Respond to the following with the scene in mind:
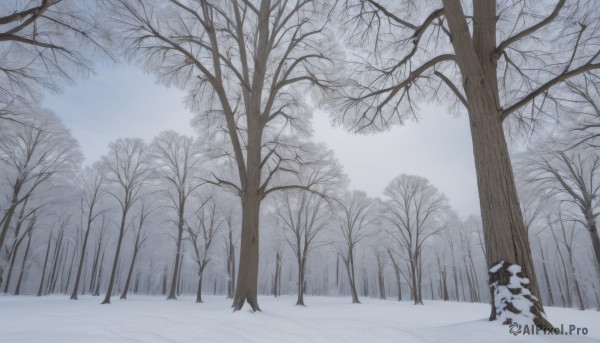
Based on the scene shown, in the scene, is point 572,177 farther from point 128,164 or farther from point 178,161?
point 128,164

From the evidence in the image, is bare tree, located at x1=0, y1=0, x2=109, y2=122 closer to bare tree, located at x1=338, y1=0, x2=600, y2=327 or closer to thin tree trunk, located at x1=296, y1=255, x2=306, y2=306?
bare tree, located at x1=338, y1=0, x2=600, y2=327

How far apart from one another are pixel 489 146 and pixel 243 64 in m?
6.47

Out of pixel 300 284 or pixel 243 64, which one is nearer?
pixel 243 64

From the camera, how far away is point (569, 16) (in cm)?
506

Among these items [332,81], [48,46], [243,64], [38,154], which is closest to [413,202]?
[332,81]

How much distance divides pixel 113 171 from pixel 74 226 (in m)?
20.4

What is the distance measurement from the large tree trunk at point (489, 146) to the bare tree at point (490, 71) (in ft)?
0.04

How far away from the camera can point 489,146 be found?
12.9ft

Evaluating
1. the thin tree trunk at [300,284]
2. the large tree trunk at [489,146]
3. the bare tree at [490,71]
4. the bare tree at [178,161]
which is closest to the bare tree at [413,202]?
the thin tree trunk at [300,284]

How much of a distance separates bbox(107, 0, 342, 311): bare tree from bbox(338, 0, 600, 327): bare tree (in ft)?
7.77

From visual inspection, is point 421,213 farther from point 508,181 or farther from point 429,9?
point 508,181

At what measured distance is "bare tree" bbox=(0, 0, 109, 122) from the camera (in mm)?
5684

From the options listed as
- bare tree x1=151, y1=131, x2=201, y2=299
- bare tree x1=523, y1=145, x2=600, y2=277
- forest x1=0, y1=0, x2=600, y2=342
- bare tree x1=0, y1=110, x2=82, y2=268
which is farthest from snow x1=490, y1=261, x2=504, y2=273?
bare tree x1=0, y1=110, x2=82, y2=268

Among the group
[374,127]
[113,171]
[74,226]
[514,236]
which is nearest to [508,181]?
[514,236]
